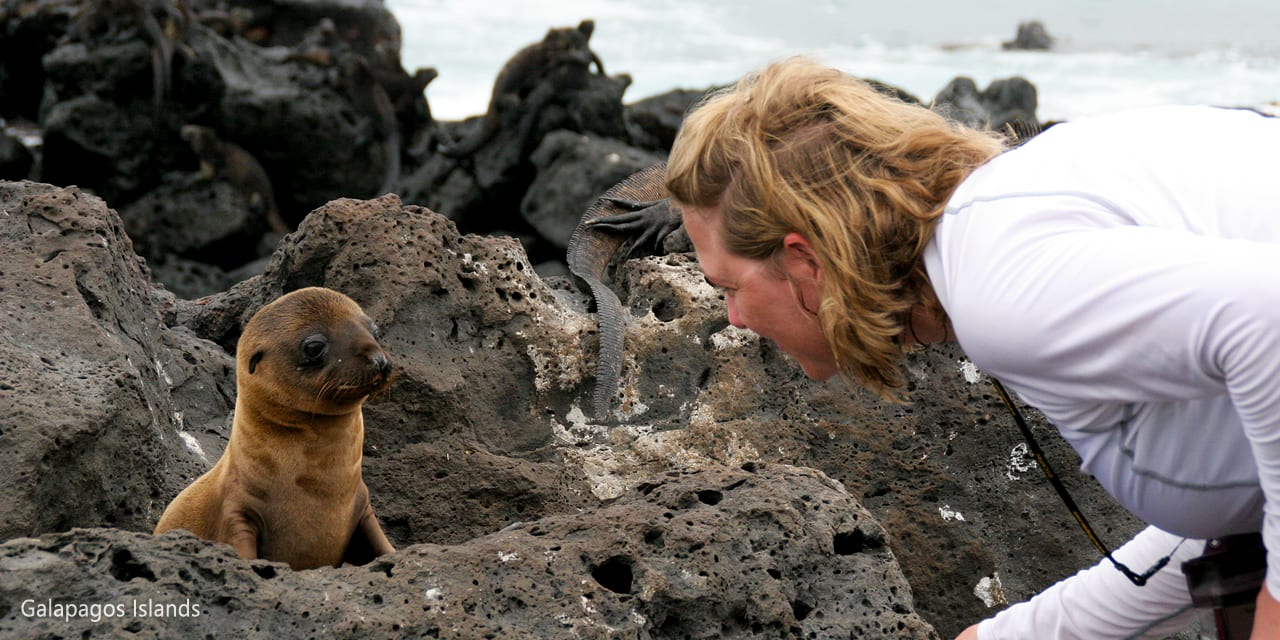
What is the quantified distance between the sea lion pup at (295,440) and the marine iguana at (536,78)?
9.59m

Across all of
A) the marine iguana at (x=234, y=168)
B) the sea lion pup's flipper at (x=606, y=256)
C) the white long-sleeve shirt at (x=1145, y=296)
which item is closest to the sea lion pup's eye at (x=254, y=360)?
the sea lion pup's flipper at (x=606, y=256)

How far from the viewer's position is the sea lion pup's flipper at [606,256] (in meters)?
4.22

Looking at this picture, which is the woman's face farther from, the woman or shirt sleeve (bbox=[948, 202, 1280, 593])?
shirt sleeve (bbox=[948, 202, 1280, 593])

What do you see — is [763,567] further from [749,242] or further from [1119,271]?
[1119,271]

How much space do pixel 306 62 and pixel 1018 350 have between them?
13.0m

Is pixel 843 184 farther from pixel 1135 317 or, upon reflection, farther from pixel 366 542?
pixel 366 542

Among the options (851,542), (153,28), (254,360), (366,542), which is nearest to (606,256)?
(366,542)

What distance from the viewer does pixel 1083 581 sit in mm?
2500

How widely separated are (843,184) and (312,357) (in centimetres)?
177

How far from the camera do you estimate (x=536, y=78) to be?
13328 mm

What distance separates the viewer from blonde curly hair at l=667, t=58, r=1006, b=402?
1981 mm

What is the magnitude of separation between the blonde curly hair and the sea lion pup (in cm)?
150

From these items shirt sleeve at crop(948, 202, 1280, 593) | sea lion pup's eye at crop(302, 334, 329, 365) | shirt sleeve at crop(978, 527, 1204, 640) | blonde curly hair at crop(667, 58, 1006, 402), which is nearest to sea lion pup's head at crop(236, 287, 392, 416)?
sea lion pup's eye at crop(302, 334, 329, 365)

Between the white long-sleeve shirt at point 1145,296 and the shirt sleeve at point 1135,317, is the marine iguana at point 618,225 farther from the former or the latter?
the shirt sleeve at point 1135,317
